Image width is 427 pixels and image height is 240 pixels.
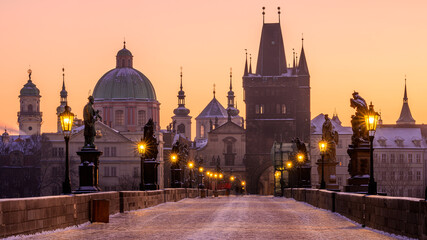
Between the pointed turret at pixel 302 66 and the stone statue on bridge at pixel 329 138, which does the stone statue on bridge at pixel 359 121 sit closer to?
the stone statue on bridge at pixel 329 138

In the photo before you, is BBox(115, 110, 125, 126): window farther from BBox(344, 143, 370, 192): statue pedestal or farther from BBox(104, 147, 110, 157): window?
BBox(344, 143, 370, 192): statue pedestal

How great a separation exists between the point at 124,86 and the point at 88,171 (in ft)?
494

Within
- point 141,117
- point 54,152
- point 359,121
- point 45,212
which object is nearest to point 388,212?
point 45,212

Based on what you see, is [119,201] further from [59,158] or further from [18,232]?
[59,158]

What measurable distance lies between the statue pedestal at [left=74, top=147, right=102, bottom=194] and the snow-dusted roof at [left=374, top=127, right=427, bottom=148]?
5689 inches

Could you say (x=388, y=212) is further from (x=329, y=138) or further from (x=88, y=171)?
(x=329, y=138)

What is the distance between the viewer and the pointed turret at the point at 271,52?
6334 inches

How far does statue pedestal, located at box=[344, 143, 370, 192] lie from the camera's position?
114ft

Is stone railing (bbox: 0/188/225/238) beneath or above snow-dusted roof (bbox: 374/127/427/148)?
beneath

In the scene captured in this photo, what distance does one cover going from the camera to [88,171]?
31438 millimetres

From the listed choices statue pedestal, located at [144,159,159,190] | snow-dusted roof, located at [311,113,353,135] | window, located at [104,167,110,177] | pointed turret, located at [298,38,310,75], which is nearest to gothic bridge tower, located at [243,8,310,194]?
pointed turret, located at [298,38,310,75]

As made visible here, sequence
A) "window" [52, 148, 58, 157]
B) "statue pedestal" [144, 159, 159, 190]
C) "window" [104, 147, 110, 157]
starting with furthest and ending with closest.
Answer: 1. "window" [104, 147, 110, 157]
2. "window" [52, 148, 58, 157]
3. "statue pedestal" [144, 159, 159, 190]

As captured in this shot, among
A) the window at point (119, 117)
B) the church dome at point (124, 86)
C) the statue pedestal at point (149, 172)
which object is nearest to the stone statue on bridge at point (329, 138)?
the statue pedestal at point (149, 172)

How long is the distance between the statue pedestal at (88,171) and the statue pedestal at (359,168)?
34.1ft
